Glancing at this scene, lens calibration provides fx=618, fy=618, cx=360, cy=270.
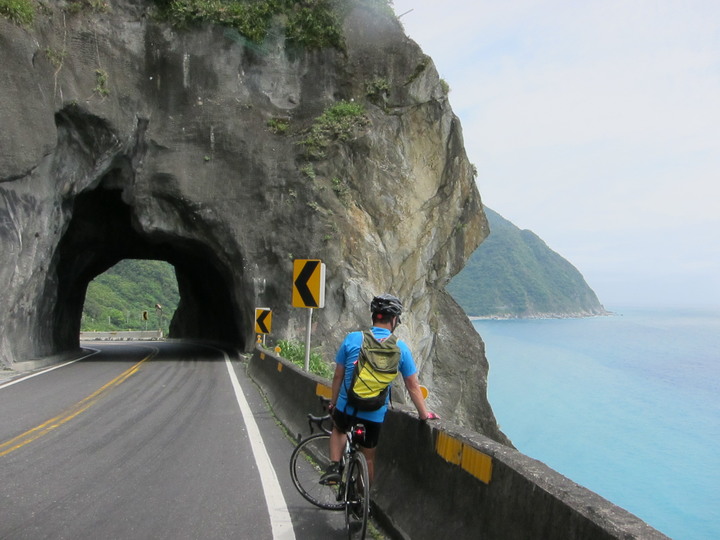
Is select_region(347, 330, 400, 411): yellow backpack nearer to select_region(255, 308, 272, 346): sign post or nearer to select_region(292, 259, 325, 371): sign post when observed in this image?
select_region(292, 259, 325, 371): sign post

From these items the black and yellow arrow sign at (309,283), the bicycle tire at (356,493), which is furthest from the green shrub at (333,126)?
the bicycle tire at (356,493)

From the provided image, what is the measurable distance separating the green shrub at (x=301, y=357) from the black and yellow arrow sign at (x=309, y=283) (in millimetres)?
6161

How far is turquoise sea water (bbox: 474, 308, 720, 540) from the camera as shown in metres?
39.3

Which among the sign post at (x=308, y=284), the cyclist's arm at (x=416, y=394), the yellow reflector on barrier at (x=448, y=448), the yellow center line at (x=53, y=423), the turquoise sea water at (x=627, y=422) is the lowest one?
the turquoise sea water at (x=627, y=422)

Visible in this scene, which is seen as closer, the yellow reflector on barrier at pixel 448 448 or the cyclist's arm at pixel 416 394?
the yellow reflector on barrier at pixel 448 448

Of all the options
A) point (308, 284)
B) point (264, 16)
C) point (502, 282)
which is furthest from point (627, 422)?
point (502, 282)

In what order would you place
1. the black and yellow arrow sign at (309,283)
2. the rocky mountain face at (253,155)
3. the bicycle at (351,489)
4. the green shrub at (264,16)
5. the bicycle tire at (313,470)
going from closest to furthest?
the bicycle at (351,489), the bicycle tire at (313,470), the black and yellow arrow sign at (309,283), the rocky mountain face at (253,155), the green shrub at (264,16)

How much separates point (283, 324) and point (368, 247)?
A: 4479mm

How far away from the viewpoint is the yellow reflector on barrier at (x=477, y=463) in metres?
3.59

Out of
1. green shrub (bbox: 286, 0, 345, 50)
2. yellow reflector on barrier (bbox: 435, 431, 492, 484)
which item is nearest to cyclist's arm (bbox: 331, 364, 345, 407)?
yellow reflector on barrier (bbox: 435, 431, 492, 484)

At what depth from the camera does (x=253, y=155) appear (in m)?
24.5

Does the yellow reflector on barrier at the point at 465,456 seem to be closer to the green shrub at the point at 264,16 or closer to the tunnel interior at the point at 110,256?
the tunnel interior at the point at 110,256

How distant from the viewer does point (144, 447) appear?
7.92 meters

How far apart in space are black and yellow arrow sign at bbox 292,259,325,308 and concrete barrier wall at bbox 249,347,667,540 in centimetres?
550
